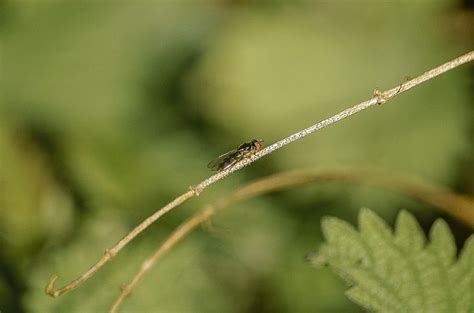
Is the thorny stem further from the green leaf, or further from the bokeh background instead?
the green leaf

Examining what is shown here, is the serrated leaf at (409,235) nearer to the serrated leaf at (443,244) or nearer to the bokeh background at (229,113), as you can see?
the serrated leaf at (443,244)

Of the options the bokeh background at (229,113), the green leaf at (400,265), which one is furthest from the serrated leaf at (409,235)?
the bokeh background at (229,113)

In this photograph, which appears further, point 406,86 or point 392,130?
point 392,130

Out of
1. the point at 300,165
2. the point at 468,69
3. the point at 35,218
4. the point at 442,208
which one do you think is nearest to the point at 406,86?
the point at 442,208

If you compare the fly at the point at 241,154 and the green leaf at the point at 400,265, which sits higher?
the fly at the point at 241,154

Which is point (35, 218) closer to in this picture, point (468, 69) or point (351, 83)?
point (351, 83)

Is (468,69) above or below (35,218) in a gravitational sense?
above

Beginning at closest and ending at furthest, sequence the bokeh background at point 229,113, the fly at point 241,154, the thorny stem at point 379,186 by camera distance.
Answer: the fly at point 241,154
the thorny stem at point 379,186
the bokeh background at point 229,113
